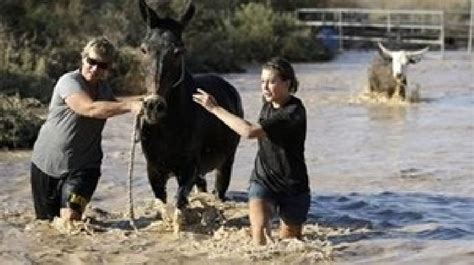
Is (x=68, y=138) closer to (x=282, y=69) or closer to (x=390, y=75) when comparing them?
(x=282, y=69)

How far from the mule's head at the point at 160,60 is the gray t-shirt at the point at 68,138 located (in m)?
0.76

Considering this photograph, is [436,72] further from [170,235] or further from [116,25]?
[170,235]

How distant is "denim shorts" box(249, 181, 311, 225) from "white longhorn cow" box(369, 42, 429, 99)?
1527 cm

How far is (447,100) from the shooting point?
80.8 ft

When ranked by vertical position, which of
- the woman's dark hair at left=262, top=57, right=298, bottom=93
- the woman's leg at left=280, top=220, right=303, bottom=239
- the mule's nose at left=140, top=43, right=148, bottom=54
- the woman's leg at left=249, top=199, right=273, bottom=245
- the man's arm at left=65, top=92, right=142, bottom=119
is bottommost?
the woman's leg at left=280, top=220, right=303, bottom=239

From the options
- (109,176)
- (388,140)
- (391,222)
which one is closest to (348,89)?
(388,140)

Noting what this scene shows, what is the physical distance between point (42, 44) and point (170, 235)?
19120mm

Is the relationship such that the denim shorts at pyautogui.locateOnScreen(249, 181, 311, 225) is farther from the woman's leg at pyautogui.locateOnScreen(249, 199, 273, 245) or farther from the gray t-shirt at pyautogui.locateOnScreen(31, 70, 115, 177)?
the gray t-shirt at pyautogui.locateOnScreen(31, 70, 115, 177)

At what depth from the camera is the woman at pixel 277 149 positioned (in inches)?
327

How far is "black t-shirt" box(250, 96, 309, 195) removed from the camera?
8383mm

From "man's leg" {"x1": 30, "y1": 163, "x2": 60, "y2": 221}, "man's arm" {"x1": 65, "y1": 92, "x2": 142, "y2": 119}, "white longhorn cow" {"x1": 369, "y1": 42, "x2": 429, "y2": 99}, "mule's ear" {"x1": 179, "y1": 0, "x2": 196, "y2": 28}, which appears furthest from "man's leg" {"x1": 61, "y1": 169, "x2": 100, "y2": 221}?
"white longhorn cow" {"x1": 369, "y1": 42, "x2": 429, "y2": 99}

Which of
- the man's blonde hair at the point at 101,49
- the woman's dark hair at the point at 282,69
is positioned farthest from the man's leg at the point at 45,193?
the woman's dark hair at the point at 282,69

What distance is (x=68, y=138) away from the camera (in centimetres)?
930

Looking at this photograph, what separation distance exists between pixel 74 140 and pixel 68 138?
54 millimetres
